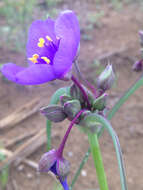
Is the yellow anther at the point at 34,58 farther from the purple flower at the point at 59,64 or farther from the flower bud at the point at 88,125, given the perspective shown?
the flower bud at the point at 88,125

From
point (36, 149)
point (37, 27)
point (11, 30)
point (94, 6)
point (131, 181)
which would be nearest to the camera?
point (37, 27)

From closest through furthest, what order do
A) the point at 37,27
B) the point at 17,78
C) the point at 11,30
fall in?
the point at 17,78 → the point at 37,27 → the point at 11,30

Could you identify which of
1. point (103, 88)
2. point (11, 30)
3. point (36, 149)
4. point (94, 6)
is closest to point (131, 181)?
point (36, 149)

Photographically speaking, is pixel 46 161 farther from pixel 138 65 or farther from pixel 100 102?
pixel 138 65

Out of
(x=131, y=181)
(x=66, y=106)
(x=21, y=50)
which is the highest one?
(x=66, y=106)

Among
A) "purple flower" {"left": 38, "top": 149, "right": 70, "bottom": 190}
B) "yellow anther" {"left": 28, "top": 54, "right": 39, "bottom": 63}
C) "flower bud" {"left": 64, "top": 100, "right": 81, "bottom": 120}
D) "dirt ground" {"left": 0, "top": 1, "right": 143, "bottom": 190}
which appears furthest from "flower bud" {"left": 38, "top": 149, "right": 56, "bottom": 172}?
"dirt ground" {"left": 0, "top": 1, "right": 143, "bottom": 190}

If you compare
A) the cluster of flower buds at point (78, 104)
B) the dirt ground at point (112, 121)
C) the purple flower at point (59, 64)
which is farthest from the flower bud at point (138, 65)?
the dirt ground at point (112, 121)

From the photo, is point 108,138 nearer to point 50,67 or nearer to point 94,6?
point 50,67
